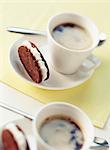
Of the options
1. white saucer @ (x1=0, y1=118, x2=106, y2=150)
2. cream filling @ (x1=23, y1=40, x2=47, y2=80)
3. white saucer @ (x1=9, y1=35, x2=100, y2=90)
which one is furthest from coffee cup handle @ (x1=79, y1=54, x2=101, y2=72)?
white saucer @ (x1=0, y1=118, x2=106, y2=150)

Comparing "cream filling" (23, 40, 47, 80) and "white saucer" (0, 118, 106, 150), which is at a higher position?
"cream filling" (23, 40, 47, 80)

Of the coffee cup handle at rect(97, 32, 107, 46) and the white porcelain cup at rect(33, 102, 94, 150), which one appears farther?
the coffee cup handle at rect(97, 32, 107, 46)

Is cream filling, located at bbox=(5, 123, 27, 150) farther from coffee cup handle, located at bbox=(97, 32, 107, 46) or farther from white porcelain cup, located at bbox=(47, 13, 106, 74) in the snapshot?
coffee cup handle, located at bbox=(97, 32, 107, 46)

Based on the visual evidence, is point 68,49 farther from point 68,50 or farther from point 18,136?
point 18,136

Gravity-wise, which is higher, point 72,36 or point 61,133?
point 72,36

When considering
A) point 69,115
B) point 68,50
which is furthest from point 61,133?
point 68,50

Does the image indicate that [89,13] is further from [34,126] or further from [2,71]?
[34,126]

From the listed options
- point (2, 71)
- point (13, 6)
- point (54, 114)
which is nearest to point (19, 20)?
point (13, 6)
